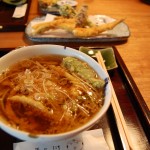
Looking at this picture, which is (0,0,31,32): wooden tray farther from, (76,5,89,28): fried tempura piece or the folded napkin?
the folded napkin

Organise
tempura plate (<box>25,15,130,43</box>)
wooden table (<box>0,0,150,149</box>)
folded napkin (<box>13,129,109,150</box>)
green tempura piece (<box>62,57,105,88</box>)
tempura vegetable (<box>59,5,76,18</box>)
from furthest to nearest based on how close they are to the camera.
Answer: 1. tempura vegetable (<box>59,5,76,18</box>)
2. tempura plate (<box>25,15,130,43</box>)
3. wooden table (<box>0,0,150,149</box>)
4. green tempura piece (<box>62,57,105,88</box>)
5. folded napkin (<box>13,129,109,150</box>)

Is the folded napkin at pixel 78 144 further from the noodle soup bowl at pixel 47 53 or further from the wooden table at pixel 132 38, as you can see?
the wooden table at pixel 132 38

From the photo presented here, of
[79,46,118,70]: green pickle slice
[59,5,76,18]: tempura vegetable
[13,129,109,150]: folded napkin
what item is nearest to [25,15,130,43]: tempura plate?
[59,5,76,18]: tempura vegetable

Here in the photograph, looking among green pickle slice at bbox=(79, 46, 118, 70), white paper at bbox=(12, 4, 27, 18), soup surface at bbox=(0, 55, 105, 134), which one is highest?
soup surface at bbox=(0, 55, 105, 134)

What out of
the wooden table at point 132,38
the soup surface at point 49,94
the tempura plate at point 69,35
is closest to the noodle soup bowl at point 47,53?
the soup surface at point 49,94

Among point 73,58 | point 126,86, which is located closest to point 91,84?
point 73,58
